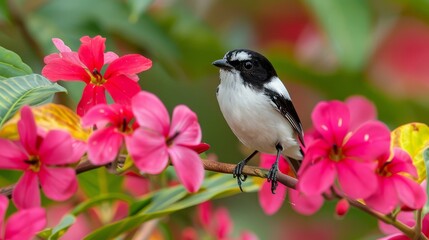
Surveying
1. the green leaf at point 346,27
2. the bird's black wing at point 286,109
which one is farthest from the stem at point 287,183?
the green leaf at point 346,27

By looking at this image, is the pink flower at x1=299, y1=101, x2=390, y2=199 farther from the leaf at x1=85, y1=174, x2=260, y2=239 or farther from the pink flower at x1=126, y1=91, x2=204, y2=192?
the leaf at x1=85, y1=174, x2=260, y2=239

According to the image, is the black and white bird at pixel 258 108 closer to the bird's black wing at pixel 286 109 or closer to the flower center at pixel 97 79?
the bird's black wing at pixel 286 109

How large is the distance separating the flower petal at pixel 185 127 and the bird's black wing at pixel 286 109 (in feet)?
1.51

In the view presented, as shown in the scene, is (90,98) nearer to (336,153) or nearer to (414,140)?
(336,153)

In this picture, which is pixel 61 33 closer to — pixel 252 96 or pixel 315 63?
pixel 252 96

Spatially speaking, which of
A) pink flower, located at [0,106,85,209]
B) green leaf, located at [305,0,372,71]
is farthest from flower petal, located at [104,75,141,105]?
green leaf, located at [305,0,372,71]

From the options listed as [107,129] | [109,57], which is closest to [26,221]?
[107,129]

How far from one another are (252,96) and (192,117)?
0.46m

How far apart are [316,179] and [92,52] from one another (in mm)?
260

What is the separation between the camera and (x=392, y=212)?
850 mm

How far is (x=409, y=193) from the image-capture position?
32.2 inches

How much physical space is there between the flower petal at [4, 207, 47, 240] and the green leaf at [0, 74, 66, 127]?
0.32 feet

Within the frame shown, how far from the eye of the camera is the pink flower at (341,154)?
80cm

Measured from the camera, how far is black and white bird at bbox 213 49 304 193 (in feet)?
3.85
